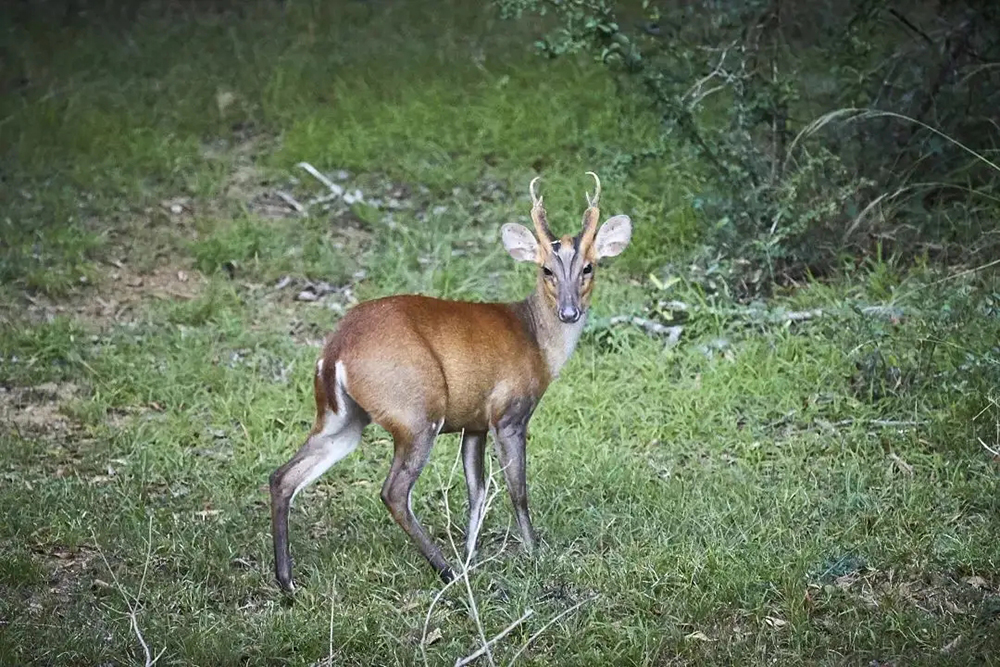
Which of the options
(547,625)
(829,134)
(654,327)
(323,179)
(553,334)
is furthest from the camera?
(323,179)

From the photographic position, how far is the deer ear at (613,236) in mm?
5574

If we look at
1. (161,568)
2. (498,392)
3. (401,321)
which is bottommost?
(161,568)

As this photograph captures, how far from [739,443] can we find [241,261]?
3152 millimetres

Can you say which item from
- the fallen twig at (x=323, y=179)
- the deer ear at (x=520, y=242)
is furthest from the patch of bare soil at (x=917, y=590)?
the fallen twig at (x=323, y=179)

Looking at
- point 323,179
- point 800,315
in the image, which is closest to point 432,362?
point 800,315

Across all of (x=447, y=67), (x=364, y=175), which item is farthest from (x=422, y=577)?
(x=447, y=67)

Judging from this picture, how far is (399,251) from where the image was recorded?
319 inches

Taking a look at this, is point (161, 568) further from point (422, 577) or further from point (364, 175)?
point (364, 175)

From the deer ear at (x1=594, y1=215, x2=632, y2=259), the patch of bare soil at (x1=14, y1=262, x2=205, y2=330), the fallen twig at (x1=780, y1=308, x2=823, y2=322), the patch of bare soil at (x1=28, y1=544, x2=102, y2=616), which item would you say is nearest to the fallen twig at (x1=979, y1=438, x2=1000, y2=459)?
the fallen twig at (x1=780, y1=308, x2=823, y2=322)

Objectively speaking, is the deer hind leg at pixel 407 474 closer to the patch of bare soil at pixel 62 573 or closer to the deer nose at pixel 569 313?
the deer nose at pixel 569 313

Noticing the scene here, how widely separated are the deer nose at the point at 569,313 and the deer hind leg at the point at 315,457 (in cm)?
79

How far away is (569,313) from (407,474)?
2.74ft

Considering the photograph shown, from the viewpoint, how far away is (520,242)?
5.62 m

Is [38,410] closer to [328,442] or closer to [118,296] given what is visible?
[118,296]
